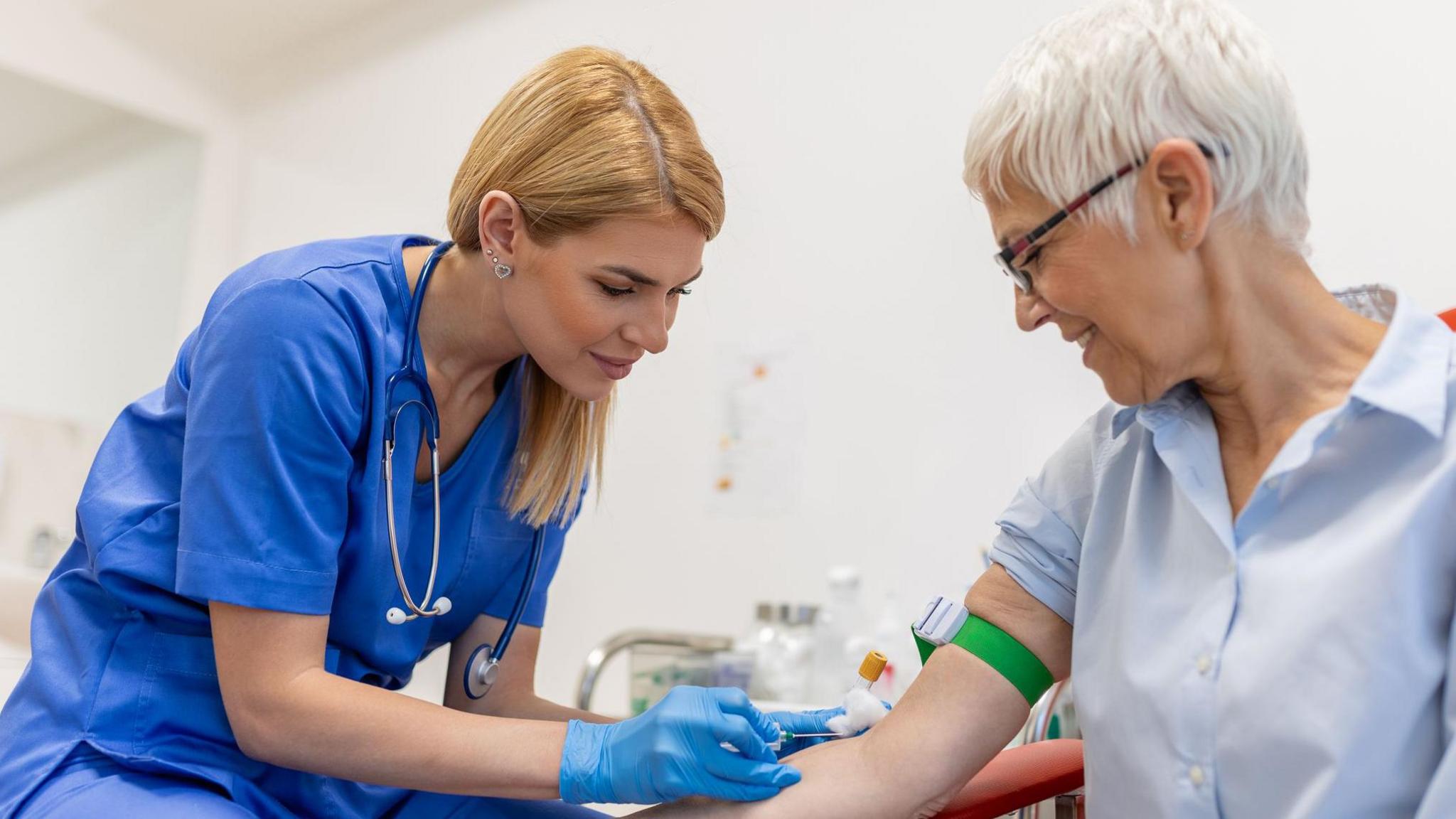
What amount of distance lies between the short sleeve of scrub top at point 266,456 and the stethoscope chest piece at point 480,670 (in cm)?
29

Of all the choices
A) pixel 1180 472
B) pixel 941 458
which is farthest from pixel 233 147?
pixel 1180 472

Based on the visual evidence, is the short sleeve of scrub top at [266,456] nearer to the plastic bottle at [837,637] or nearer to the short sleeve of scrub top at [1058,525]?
the short sleeve of scrub top at [1058,525]

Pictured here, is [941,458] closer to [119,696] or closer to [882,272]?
[882,272]

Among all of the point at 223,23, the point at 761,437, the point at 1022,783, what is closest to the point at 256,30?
the point at 223,23

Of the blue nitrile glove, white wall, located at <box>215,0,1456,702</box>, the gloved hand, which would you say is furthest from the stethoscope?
white wall, located at <box>215,0,1456,702</box>

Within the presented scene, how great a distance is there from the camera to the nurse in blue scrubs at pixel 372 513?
108 cm

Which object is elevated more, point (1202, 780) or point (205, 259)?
point (205, 259)

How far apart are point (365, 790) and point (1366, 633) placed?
994 millimetres

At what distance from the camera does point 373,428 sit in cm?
119

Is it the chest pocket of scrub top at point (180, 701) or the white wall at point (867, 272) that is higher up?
the white wall at point (867, 272)

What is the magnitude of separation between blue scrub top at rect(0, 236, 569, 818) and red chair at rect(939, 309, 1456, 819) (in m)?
0.61

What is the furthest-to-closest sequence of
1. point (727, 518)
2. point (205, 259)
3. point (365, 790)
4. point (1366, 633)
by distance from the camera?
1. point (205, 259)
2. point (727, 518)
3. point (365, 790)
4. point (1366, 633)

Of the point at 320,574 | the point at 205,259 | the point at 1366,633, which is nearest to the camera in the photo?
the point at 1366,633

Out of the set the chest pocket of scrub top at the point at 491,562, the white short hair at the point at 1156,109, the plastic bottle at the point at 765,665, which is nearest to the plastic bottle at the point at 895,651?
the plastic bottle at the point at 765,665
